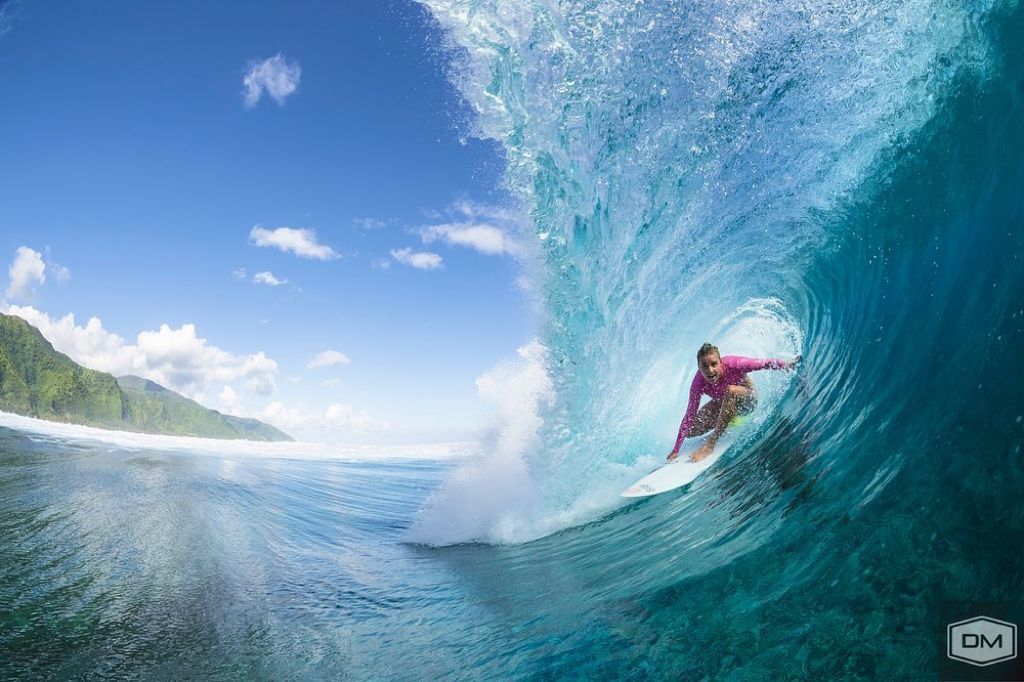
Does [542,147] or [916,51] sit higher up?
[916,51]

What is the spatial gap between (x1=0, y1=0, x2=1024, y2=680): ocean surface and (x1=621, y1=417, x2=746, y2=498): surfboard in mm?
218

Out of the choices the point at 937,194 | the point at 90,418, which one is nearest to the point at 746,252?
the point at 937,194

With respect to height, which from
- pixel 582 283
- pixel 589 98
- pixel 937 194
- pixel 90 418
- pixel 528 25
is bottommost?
pixel 90 418

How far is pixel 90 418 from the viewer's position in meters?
90.7

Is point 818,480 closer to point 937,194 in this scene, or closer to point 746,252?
point 937,194

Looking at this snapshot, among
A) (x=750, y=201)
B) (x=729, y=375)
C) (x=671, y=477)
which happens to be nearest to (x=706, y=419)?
(x=729, y=375)

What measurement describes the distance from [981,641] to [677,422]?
580 cm

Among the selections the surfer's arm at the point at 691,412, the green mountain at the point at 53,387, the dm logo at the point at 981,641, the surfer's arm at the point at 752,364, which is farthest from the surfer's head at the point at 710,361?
the green mountain at the point at 53,387

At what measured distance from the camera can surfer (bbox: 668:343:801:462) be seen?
18.5 feet

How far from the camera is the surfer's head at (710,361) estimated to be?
5609mm

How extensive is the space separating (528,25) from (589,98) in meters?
1.00

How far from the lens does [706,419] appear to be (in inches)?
245

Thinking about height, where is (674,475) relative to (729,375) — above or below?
below

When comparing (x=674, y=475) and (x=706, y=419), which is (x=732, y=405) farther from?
Answer: (x=674, y=475)
